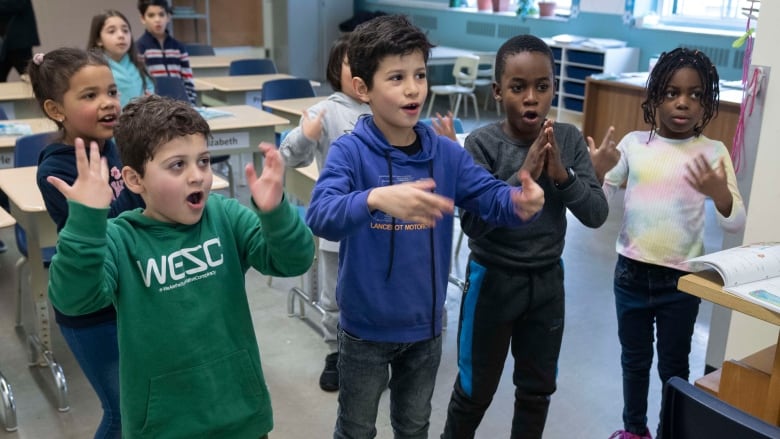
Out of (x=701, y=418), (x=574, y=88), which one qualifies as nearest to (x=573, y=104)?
(x=574, y=88)

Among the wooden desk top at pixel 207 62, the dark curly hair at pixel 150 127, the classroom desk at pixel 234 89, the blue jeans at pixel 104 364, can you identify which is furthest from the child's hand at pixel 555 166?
the wooden desk top at pixel 207 62

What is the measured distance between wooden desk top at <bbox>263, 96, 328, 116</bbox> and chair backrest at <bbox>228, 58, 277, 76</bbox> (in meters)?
1.17

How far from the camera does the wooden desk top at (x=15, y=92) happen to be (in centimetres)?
450

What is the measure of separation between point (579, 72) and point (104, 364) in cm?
644

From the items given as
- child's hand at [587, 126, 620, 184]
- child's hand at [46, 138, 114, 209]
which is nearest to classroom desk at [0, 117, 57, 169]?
child's hand at [46, 138, 114, 209]

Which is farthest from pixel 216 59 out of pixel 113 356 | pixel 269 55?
pixel 113 356

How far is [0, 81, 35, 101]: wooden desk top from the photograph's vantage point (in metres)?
4.50

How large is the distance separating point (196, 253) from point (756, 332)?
1895 mm

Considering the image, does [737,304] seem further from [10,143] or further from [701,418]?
[10,143]

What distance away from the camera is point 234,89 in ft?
16.4

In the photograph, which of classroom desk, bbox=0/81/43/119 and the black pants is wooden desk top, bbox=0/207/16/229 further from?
the black pants

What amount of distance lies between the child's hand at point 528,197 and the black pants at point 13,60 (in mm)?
5556

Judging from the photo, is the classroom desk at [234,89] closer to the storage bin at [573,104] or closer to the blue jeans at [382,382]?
the storage bin at [573,104]

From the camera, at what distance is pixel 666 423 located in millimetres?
1218
